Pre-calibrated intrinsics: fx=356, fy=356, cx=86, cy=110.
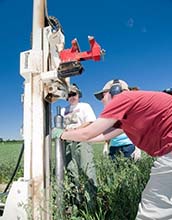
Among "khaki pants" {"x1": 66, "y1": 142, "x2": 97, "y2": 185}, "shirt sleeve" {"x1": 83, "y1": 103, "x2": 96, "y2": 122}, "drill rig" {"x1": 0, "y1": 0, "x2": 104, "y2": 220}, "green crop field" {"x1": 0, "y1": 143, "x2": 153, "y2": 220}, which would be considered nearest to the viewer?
"drill rig" {"x1": 0, "y1": 0, "x2": 104, "y2": 220}

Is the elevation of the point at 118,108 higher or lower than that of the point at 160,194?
higher

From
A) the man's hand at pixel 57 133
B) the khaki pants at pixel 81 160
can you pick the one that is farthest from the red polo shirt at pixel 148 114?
the khaki pants at pixel 81 160

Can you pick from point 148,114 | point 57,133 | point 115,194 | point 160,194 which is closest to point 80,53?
point 57,133

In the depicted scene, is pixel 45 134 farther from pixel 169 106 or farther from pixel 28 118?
pixel 169 106

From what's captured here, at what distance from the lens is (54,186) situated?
9.05 ft

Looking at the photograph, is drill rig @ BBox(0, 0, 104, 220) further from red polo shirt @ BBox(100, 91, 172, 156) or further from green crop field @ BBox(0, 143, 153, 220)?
red polo shirt @ BBox(100, 91, 172, 156)

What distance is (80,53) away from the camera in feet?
9.12

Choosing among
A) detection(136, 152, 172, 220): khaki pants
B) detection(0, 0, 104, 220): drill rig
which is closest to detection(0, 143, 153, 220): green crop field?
detection(0, 0, 104, 220): drill rig

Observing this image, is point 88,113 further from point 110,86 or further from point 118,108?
point 118,108

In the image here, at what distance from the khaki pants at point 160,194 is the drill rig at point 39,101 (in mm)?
782

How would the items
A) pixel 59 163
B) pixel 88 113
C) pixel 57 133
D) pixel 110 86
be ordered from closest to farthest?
pixel 57 133 < pixel 59 163 < pixel 110 86 < pixel 88 113

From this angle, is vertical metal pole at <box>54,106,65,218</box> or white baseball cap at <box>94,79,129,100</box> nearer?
vertical metal pole at <box>54,106,65,218</box>

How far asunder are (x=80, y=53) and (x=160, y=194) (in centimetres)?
121

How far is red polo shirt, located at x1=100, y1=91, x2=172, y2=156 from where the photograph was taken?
2.28 meters
